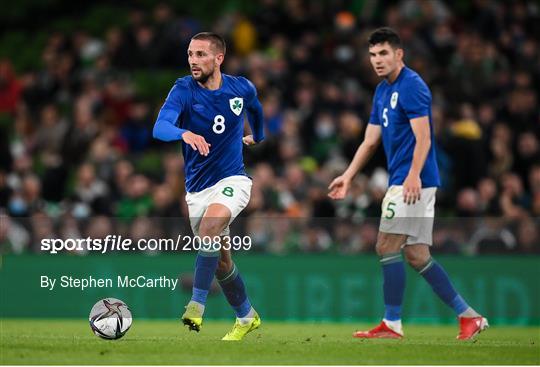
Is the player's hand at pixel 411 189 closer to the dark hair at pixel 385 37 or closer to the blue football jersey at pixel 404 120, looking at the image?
the blue football jersey at pixel 404 120

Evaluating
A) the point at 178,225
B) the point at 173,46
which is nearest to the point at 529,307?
the point at 178,225

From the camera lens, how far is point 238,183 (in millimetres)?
11539

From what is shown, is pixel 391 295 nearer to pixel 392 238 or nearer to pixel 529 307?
pixel 392 238

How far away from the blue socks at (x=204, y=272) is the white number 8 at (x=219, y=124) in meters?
1.15

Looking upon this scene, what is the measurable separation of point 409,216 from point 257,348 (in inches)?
82.3

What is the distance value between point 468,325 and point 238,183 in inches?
97.7

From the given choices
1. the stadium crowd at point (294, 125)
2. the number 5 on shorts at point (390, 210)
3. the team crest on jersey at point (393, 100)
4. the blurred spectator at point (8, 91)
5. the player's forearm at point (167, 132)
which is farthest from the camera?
the blurred spectator at point (8, 91)

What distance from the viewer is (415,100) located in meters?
11.7

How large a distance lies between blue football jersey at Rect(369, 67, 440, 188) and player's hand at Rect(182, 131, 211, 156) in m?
2.18

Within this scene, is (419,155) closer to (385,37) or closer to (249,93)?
(385,37)

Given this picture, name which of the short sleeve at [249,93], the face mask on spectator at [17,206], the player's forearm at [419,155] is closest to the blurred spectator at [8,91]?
the face mask on spectator at [17,206]

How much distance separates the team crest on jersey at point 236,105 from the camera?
11648 millimetres

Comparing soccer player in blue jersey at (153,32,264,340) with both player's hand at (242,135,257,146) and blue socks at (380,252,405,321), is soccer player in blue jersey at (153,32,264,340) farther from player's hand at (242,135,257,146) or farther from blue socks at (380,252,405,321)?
blue socks at (380,252,405,321)

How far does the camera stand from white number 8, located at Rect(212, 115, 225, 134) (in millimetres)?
11562
